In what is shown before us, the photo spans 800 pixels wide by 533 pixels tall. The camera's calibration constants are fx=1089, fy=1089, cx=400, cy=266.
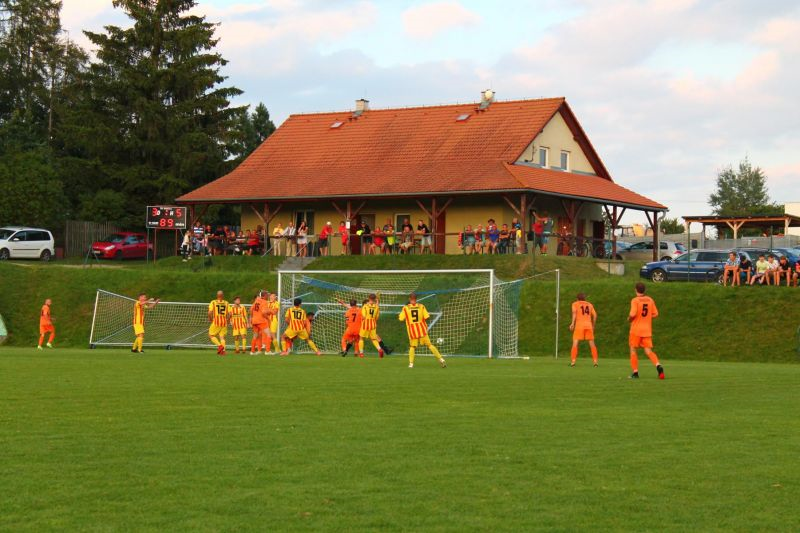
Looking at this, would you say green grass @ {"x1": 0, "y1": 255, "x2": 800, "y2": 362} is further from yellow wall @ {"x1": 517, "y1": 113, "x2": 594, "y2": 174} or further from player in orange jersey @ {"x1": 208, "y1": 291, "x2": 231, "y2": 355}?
player in orange jersey @ {"x1": 208, "y1": 291, "x2": 231, "y2": 355}

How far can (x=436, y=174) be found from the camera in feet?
153

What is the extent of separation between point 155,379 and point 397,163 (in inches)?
1274

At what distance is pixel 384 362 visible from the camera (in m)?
25.4

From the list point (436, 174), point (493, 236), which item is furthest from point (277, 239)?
point (493, 236)

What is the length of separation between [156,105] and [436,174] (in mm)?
20134

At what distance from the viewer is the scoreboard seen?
154ft

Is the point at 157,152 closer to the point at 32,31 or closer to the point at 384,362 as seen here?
the point at 32,31

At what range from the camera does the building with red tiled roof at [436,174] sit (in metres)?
45.8

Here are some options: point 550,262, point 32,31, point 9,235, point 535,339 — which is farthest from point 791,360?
point 32,31

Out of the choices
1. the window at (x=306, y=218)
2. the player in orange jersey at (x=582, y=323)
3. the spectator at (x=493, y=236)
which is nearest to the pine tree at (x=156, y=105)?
the window at (x=306, y=218)

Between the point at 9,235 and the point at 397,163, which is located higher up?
the point at 397,163

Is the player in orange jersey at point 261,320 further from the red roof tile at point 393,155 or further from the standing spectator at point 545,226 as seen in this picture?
the red roof tile at point 393,155

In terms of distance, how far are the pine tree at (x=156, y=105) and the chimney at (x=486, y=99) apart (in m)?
16.4

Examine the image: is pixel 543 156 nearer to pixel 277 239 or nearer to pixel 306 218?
pixel 306 218
